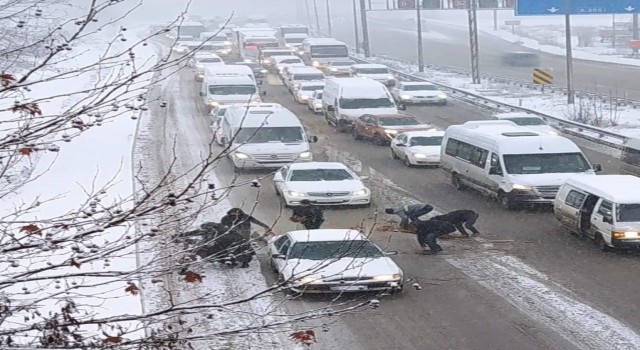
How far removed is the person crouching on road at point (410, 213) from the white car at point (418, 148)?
868 cm

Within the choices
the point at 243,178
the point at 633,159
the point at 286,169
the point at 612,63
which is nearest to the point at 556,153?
the point at 633,159

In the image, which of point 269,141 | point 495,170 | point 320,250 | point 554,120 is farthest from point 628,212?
point 554,120

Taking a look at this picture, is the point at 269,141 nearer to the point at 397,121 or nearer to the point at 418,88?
the point at 397,121

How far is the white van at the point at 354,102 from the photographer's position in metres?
39.6

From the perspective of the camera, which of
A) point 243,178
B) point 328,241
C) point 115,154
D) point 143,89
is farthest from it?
point 115,154

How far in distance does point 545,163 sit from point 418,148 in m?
7.40

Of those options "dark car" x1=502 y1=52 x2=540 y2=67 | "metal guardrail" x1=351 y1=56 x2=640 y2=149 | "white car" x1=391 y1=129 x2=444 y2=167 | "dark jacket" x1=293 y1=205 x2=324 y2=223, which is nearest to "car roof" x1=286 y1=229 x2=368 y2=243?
"dark jacket" x1=293 y1=205 x2=324 y2=223

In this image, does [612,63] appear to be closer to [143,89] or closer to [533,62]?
[533,62]

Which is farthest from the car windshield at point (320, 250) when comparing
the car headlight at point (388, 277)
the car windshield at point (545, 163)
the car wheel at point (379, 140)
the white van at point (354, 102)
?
the white van at point (354, 102)

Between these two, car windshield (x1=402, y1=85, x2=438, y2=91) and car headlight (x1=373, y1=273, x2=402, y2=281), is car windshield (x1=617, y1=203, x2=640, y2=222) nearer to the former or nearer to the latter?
car headlight (x1=373, y1=273, x2=402, y2=281)

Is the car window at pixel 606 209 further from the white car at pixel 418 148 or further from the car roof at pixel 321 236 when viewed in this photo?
the white car at pixel 418 148

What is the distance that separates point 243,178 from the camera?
2897 cm

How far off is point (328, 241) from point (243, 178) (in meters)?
11.4

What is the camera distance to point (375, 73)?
59.1m
